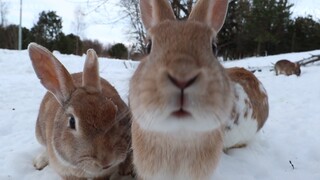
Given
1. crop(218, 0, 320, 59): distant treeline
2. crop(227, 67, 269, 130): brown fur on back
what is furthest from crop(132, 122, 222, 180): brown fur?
crop(218, 0, 320, 59): distant treeline

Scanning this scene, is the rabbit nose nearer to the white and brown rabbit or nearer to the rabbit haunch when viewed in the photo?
the white and brown rabbit

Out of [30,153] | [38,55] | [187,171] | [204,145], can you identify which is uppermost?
[38,55]

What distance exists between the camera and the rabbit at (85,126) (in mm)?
2748

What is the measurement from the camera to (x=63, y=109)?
10.2 feet

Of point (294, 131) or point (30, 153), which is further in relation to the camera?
point (294, 131)

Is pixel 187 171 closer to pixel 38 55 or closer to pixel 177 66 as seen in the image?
pixel 177 66

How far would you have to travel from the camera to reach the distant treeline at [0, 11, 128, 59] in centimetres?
3528

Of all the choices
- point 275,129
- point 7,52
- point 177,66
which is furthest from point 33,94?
point 7,52

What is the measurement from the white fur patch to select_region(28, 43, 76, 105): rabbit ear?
5.59 ft

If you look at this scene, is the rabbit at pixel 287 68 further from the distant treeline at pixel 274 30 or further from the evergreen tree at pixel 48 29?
the evergreen tree at pixel 48 29

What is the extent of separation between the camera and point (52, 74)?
3252mm

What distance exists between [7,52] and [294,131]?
12.5m

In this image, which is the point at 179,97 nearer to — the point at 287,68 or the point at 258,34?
the point at 287,68

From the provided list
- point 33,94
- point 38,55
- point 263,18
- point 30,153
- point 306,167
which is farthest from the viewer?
point 263,18
